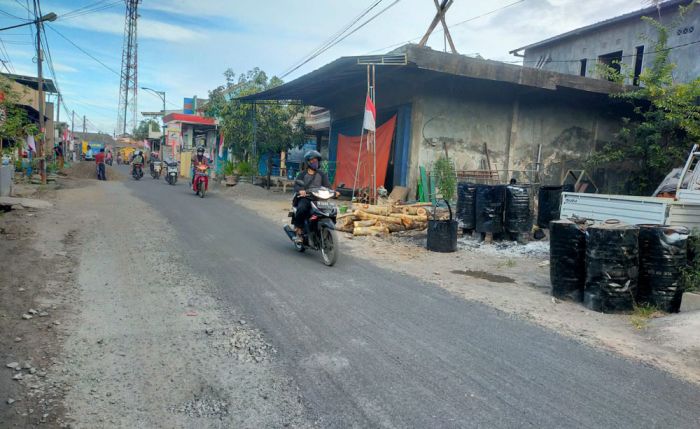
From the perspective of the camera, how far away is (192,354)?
3699mm

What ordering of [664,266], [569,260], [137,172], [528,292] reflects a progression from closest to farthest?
[664,266] < [569,260] < [528,292] < [137,172]

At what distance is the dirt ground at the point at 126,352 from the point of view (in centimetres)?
284

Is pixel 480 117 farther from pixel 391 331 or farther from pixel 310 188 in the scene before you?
pixel 391 331

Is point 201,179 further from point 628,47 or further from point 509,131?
point 628,47

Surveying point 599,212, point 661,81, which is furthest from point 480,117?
point 599,212

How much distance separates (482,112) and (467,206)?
5.66 meters

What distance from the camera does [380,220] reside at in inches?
423

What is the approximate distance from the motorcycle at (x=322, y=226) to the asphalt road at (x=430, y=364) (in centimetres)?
86

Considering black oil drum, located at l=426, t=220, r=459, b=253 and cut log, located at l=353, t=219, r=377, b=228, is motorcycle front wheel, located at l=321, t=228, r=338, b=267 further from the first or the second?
cut log, located at l=353, t=219, r=377, b=228

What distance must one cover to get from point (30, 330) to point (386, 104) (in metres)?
13.1

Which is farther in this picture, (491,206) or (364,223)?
(364,223)

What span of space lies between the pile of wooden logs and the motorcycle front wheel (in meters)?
3.03

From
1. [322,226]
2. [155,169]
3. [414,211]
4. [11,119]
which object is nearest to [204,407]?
[322,226]

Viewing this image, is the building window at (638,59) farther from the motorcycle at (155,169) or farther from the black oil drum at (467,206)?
the motorcycle at (155,169)
